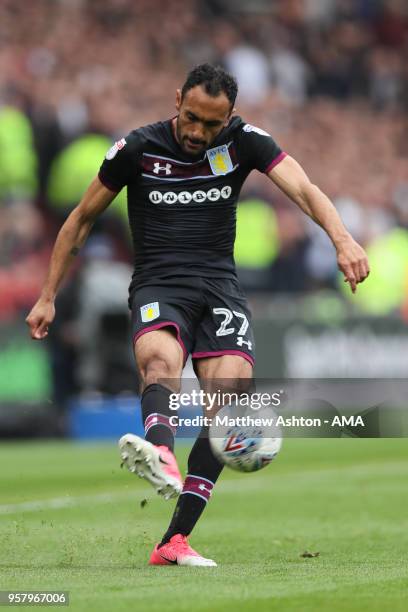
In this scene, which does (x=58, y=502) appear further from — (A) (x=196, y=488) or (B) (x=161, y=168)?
(B) (x=161, y=168)

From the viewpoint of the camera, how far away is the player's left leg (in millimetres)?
6617

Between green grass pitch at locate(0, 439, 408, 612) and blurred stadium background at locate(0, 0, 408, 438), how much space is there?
2225 millimetres

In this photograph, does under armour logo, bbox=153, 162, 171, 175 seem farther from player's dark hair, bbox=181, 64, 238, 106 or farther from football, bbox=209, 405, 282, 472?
football, bbox=209, 405, 282, 472

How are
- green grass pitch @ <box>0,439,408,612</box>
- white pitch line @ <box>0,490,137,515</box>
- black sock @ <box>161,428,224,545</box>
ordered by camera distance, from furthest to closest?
1. white pitch line @ <box>0,490,137,515</box>
2. black sock @ <box>161,428,224,545</box>
3. green grass pitch @ <box>0,439,408,612</box>

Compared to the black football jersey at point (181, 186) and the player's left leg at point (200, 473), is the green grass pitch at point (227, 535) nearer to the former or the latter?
the player's left leg at point (200, 473)

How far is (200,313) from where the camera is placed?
676 centimetres

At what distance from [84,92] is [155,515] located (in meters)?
10.9

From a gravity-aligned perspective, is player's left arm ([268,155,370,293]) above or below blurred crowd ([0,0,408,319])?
below

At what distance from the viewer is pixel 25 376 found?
1606 cm

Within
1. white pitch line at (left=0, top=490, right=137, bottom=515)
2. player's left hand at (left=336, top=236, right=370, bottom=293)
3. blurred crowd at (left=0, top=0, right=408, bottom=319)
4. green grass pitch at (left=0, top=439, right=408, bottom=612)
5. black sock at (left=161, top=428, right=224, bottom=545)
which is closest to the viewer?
green grass pitch at (left=0, top=439, right=408, bottom=612)

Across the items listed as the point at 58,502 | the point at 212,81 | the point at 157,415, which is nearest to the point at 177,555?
the point at 157,415

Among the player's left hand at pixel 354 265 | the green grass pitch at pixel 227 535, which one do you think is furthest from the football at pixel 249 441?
the player's left hand at pixel 354 265

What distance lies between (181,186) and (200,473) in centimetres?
137

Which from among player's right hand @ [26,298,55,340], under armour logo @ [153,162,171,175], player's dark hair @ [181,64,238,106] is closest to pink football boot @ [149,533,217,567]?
player's right hand @ [26,298,55,340]
